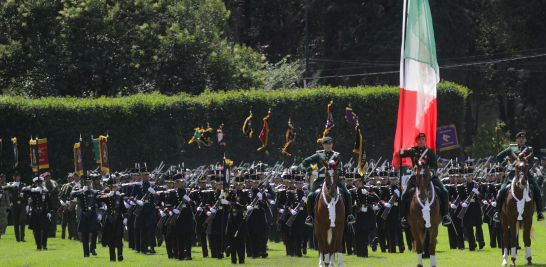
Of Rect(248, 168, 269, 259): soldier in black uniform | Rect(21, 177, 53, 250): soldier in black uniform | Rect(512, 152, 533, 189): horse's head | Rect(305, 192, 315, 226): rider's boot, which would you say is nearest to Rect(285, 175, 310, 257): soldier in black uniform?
Rect(248, 168, 269, 259): soldier in black uniform

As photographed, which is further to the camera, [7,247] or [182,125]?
[182,125]

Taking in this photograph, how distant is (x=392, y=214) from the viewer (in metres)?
16.2

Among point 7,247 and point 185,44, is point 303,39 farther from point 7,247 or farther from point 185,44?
point 7,247

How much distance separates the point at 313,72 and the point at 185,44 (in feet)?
39.0

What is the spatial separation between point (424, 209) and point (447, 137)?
56.5ft

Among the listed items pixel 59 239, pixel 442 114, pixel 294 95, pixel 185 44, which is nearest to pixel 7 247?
pixel 59 239

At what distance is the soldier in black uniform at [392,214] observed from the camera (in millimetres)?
16109

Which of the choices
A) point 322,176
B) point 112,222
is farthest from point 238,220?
point 112,222

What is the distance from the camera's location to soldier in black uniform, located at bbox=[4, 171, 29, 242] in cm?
2097

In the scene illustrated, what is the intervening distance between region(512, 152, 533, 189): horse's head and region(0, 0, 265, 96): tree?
20861 mm

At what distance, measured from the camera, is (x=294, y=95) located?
94.7 feet

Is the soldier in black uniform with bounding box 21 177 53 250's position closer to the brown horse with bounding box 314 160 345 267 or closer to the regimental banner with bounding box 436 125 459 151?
the brown horse with bounding box 314 160 345 267

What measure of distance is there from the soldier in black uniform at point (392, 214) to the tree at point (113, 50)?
17.1 metres

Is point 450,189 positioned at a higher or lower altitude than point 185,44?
lower
